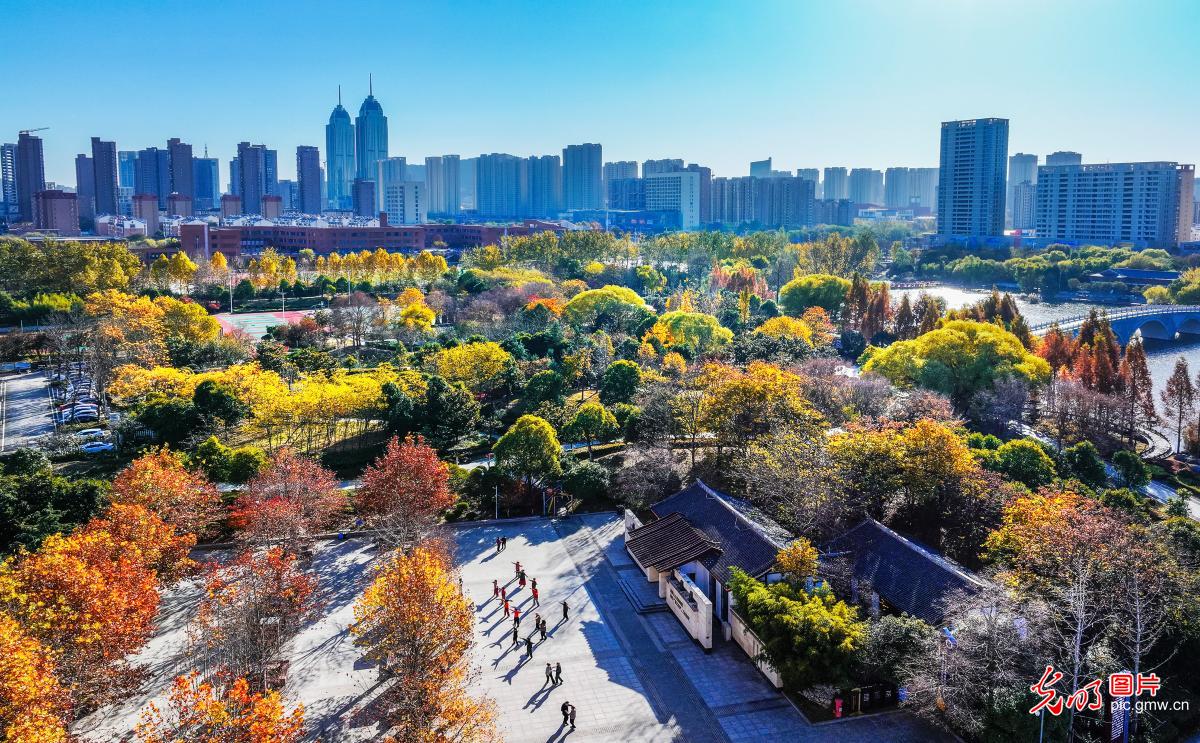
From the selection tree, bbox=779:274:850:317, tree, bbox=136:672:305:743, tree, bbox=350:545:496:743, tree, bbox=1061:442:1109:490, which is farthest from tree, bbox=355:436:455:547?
tree, bbox=779:274:850:317

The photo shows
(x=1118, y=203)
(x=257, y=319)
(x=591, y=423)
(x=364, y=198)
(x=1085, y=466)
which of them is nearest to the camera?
(x=1085, y=466)

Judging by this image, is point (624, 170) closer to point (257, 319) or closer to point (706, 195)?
point (706, 195)

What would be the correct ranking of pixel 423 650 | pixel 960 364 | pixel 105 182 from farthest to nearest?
pixel 105 182 → pixel 960 364 → pixel 423 650

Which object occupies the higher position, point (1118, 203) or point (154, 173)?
point (154, 173)

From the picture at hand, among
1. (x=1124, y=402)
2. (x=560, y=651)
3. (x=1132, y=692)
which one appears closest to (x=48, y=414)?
(x=560, y=651)

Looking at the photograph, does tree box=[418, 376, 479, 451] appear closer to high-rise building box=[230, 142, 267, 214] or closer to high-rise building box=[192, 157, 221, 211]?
high-rise building box=[230, 142, 267, 214]

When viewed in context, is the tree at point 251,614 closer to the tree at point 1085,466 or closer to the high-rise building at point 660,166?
the tree at point 1085,466

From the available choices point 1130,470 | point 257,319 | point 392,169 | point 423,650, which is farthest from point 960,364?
point 392,169
